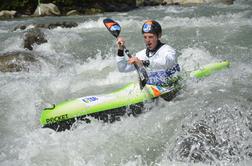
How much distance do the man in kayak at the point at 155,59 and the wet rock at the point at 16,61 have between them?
399 centimetres

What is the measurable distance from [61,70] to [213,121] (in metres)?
5.23

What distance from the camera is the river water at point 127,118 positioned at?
4559mm

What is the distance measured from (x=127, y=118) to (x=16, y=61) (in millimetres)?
4616

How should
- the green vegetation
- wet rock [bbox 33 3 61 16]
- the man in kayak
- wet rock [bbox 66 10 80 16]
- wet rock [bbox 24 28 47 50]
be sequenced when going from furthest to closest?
the green vegetation
wet rock [bbox 66 10 80 16]
wet rock [bbox 33 3 61 16]
wet rock [bbox 24 28 47 50]
the man in kayak

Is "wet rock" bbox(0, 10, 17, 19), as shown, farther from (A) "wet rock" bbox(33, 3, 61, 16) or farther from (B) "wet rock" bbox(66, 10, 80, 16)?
(B) "wet rock" bbox(66, 10, 80, 16)

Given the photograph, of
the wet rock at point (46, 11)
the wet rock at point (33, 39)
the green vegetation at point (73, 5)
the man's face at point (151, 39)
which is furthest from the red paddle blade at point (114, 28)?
the green vegetation at point (73, 5)

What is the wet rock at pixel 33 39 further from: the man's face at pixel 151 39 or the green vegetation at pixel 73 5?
the green vegetation at pixel 73 5

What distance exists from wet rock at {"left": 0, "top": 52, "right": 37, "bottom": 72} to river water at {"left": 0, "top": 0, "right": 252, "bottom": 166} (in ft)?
0.50

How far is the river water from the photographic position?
456 cm

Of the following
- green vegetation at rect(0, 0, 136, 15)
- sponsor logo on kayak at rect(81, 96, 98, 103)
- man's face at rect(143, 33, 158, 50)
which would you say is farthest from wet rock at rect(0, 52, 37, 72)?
green vegetation at rect(0, 0, 136, 15)

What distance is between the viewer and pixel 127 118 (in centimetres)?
569

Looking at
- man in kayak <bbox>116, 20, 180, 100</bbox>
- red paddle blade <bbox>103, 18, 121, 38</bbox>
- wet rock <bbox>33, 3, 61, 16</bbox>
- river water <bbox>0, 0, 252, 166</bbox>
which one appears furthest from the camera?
wet rock <bbox>33, 3, 61, 16</bbox>

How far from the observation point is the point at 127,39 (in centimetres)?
1256

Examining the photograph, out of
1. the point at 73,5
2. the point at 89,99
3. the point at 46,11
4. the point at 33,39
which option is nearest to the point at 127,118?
the point at 89,99
